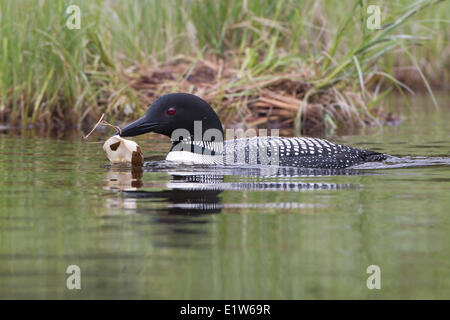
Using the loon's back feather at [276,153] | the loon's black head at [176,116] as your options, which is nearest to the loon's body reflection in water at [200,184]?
the loon's back feather at [276,153]

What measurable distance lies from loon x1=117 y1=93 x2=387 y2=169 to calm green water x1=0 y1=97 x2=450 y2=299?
21cm

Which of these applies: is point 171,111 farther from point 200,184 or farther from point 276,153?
point 200,184

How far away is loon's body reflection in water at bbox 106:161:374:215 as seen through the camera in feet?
14.1

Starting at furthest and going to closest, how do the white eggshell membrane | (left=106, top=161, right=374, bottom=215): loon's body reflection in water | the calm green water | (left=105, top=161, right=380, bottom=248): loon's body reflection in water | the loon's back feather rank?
the white eggshell membrane < the loon's back feather < (left=106, top=161, right=374, bottom=215): loon's body reflection in water < (left=105, top=161, right=380, bottom=248): loon's body reflection in water < the calm green water

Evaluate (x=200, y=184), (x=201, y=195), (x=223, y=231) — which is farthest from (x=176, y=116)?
(x=223, y=231)

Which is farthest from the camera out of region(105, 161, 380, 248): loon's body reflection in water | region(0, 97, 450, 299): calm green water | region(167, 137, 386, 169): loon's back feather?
region(167, 137, 386, 169): loon's back feather

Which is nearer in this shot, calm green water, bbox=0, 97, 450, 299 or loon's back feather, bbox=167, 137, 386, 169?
calm green water, bbox=0, 97, 450, 299

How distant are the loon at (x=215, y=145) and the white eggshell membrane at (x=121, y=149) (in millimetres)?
67

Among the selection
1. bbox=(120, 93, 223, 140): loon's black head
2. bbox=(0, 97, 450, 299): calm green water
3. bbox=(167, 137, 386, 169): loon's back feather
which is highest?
bbox=(120, 93, 223, 140): loon's black head

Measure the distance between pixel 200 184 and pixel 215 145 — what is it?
97 cm

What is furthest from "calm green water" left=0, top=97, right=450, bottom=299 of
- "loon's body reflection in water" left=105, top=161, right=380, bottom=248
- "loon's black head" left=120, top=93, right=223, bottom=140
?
"loon's black head" left=120, top=93, right=223, bottom=140

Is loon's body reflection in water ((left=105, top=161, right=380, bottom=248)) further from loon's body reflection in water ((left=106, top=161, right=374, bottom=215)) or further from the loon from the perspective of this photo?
the loon

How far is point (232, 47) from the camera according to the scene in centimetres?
996

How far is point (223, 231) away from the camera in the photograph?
3.66 m
